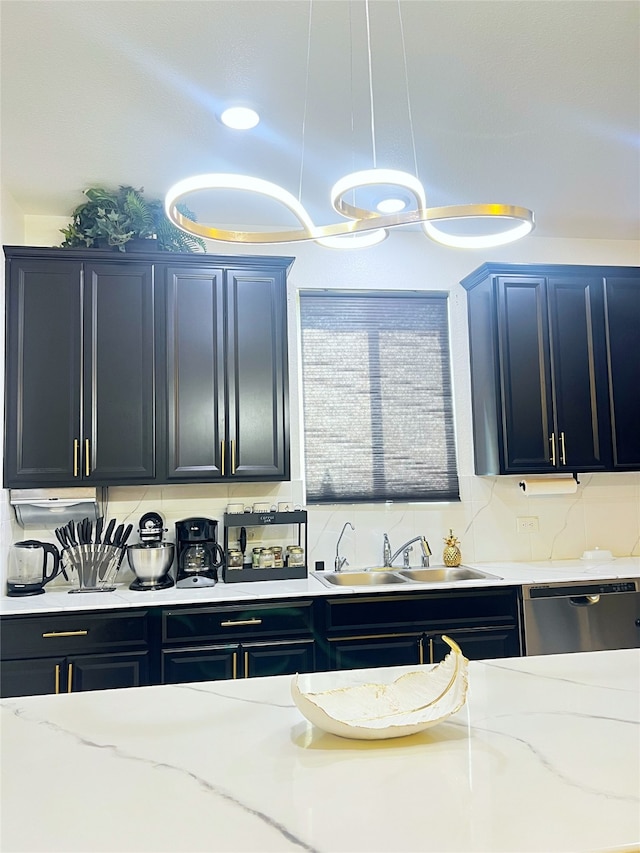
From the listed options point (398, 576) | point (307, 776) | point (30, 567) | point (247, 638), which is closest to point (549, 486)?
point (398, 576)

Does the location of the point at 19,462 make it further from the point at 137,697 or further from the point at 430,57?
the point at 430,57

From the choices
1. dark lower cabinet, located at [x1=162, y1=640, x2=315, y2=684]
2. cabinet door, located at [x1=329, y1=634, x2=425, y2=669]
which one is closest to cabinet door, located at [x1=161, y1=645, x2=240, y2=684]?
dark lower cabinet, located at [x1=162, y1=640, x2=315, y2=684]

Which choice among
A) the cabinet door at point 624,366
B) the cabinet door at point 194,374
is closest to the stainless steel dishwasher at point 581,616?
the cabinet door at point 624,366

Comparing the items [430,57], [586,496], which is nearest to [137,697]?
[430,57]

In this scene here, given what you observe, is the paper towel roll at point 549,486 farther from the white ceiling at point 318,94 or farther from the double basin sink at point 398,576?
the white ceiling at point 318,94

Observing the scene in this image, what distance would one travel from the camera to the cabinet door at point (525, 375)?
136 inches

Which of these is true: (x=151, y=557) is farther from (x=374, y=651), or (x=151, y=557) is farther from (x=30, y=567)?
(x=374, y=651)

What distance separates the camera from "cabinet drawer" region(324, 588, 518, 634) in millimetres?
2914

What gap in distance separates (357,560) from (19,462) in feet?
5.91

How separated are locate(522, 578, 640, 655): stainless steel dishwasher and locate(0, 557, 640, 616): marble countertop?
50 mm

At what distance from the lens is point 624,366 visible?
3.58 metres

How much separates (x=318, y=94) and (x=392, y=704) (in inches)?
86.0

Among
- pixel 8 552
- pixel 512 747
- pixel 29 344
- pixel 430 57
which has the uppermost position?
pixel 430 57

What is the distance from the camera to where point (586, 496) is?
3.90 m
